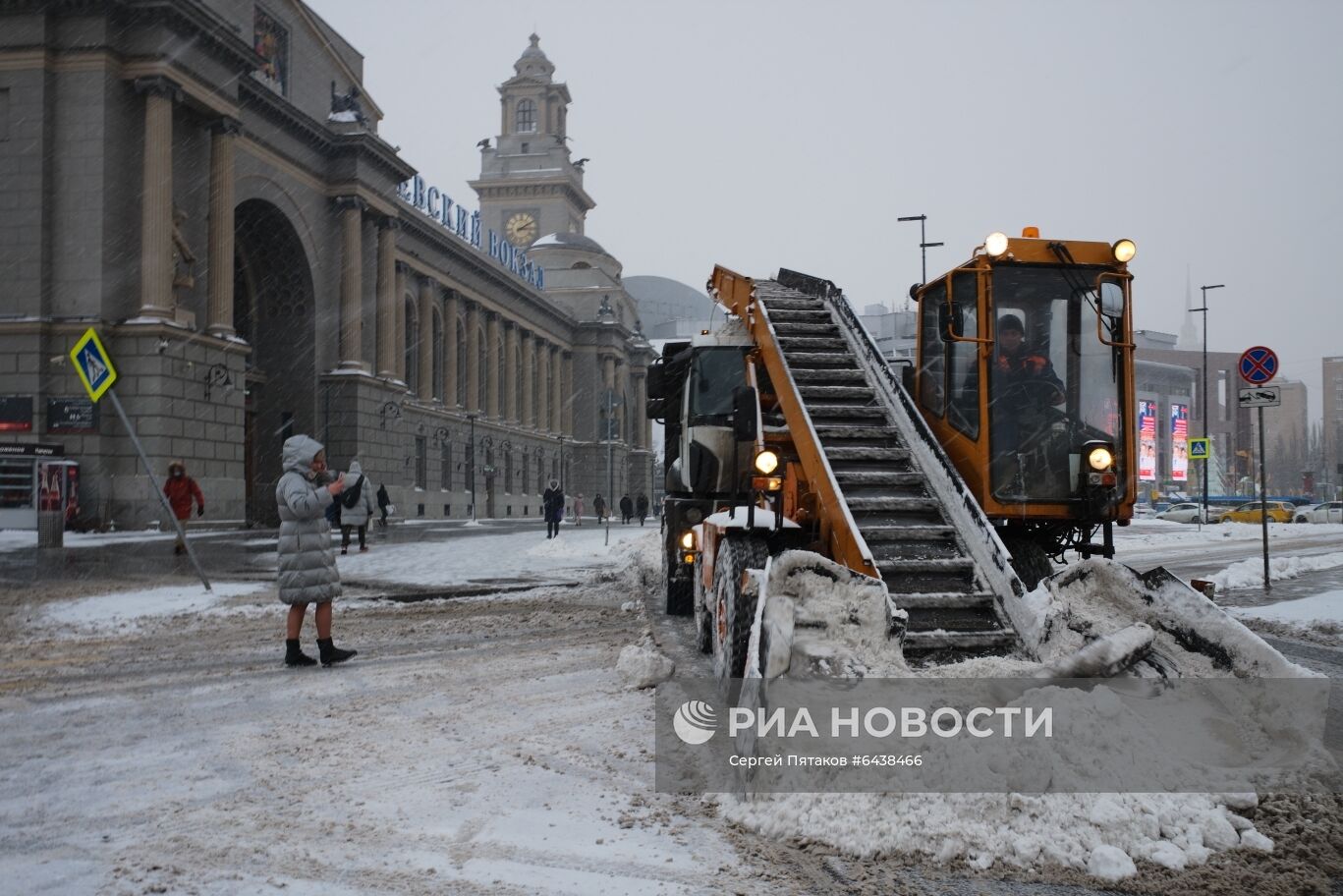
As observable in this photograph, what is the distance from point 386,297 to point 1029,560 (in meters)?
45.3

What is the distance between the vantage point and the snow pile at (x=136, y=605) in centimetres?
1152

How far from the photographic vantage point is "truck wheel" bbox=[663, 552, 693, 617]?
11.7 metres

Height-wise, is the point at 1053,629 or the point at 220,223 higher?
the point at 220,223

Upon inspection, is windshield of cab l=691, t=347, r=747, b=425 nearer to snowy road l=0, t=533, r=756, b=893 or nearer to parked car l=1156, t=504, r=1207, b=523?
snowy road l=0, t=533, r=756, b=893

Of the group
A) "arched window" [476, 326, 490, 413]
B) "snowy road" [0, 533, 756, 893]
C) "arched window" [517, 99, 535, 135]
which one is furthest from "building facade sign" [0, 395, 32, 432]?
"arched window" [517, 99, 535, 135]

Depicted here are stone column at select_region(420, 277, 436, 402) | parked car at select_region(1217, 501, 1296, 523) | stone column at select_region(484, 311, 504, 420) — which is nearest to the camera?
parked car at select_region(1217, 501, 1296, 523)

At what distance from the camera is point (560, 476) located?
89.5 m

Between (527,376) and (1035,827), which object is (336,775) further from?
(527,376)

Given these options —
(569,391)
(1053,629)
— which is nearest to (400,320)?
(569,391)

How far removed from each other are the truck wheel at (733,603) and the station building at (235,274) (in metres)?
25.9

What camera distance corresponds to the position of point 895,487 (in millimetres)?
7008

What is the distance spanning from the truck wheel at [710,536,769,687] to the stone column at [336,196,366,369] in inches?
1607

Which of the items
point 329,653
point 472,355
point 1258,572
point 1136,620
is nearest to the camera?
point 1136,620

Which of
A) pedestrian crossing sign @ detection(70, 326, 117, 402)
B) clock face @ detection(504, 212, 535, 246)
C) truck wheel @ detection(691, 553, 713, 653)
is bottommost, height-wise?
truck wheel @ detection(691, 553, 713, 653)
